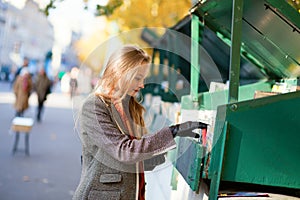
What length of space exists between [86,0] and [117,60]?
13.6 ft

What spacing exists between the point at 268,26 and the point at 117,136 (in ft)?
4.79

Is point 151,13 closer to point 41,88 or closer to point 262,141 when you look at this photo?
point 41,88

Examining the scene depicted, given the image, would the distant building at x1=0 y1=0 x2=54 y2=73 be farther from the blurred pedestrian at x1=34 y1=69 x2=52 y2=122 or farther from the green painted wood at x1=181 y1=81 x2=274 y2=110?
the green painted wood at x1=181 y1=81 x2=274 y2=110

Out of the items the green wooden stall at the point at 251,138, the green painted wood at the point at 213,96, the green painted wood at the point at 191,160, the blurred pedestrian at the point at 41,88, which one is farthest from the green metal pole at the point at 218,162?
the blurred pedestrian at the point at 41,88

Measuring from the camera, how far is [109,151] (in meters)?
2.32

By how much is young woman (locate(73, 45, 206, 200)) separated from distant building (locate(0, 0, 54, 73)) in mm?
50263

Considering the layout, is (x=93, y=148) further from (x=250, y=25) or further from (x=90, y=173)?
(x=250, y=25)

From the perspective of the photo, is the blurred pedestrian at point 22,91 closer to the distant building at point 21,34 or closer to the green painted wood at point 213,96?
the green painted wood at point 213,96

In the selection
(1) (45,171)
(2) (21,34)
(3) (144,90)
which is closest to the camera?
(1) (45,171)

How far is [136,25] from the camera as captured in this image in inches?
571

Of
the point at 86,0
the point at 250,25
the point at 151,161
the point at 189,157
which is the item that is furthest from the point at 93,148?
the point at 86,0

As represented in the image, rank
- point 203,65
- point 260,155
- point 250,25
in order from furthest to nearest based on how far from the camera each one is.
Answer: point 203,65
point 250,25
point 260,155

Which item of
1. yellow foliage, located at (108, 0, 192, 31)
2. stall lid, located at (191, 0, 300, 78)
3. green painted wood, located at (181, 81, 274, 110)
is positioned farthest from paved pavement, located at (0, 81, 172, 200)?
yellow foliage, located at (108, 0, 192, 31)

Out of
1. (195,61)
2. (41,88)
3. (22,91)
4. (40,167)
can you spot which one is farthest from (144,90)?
(41,88)
